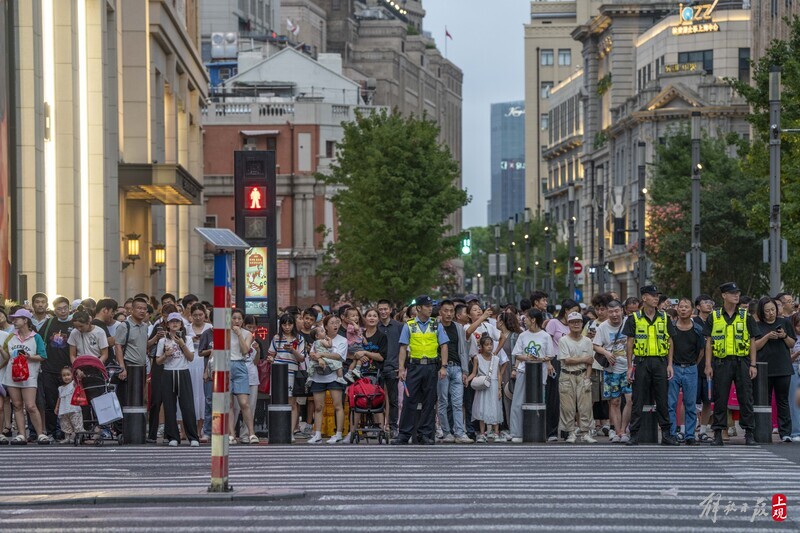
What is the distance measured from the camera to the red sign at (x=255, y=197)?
2703cm

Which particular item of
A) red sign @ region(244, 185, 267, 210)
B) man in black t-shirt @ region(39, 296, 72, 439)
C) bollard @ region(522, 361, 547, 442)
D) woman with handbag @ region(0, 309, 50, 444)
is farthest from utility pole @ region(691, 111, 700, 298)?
woman with handbag @ region(0, 309, 50, 444)

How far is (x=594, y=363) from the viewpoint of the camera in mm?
24578

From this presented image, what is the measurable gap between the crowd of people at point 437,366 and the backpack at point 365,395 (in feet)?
1.08

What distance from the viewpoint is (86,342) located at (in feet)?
75.8

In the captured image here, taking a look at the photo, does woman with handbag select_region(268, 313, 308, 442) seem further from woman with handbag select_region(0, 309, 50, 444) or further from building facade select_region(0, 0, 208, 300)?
building facade select_region(0, 0, 208, 300)

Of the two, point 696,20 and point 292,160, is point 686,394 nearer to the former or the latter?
point 292,160

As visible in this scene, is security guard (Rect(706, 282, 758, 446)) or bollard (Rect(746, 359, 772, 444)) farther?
bollard (Rect(746, 359, 772, 444))

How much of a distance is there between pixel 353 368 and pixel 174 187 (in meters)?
22.3

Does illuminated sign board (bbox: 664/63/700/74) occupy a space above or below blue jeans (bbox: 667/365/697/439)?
above

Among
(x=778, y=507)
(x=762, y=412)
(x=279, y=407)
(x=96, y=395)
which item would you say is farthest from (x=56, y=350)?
(x=778, y=507)

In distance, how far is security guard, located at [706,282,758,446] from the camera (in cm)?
2317

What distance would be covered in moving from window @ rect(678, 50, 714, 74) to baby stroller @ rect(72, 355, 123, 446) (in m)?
87.0

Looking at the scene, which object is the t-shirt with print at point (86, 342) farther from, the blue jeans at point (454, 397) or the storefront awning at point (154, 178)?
the storefront awning at point (154, 178)

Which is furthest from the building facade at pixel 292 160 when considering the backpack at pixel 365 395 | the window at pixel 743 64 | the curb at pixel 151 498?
the curb at pixel 151 498
